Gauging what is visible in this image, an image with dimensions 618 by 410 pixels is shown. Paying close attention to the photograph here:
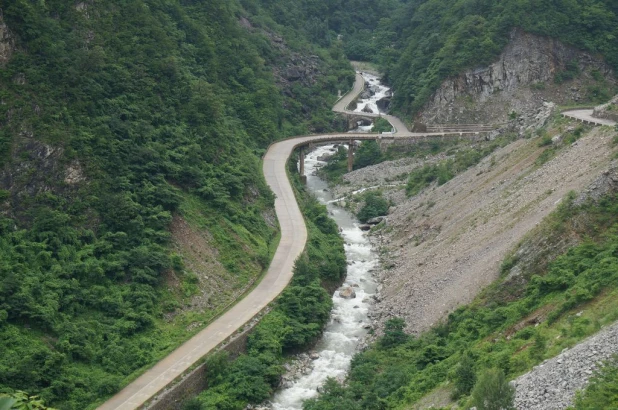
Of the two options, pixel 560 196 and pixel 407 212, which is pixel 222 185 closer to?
pixel 407 212

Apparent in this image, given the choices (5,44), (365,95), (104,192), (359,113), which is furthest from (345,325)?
(365,95)

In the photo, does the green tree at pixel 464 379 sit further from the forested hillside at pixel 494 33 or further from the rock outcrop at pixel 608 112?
the forested hillside at pixel 494 33

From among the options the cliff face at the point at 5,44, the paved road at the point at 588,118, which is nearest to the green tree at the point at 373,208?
the paved road at the point at 588,118

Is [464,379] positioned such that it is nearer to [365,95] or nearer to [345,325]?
[345,325]

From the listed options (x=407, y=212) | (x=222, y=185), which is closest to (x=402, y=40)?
(x=407, y=212)

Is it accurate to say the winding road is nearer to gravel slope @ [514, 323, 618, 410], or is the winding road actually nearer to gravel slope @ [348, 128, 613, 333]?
gravel slope @ [348, 128, 613, 333]

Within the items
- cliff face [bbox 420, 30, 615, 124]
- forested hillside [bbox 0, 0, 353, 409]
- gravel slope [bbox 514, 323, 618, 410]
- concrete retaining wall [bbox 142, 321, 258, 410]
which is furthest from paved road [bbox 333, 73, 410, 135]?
gravel slope [bbox 514, 323, 618, 410]
